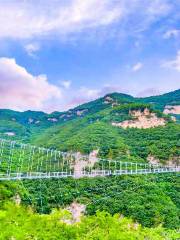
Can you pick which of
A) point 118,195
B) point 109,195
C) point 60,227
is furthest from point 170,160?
point 60,227

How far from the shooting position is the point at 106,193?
75938 millimetres

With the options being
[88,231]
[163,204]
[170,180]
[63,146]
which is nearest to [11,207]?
[88,231]

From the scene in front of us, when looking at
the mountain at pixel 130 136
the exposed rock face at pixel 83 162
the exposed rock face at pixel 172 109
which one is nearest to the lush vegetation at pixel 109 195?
the mountain at pixel 130 136

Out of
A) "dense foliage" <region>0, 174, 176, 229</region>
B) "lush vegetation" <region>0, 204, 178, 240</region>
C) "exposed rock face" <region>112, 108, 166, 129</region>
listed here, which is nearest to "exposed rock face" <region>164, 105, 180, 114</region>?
"exposed rock face" <region>112, 108, 166, 129</region>

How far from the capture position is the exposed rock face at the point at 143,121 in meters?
111

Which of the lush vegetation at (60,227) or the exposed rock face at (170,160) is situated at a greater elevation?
the exposed rock face at (170,160)

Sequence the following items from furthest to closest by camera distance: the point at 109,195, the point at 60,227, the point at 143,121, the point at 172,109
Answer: the point at 172,109 < the point at 143,121 < the point at 109,195 < the point at 60,227

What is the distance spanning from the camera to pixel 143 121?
4498 inches

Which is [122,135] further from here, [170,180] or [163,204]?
[163,204]

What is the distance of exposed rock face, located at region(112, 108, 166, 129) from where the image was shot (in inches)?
4373

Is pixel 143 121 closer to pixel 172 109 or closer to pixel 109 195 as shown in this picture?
pixel 109 195

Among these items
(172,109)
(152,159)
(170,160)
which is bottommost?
(170,160)

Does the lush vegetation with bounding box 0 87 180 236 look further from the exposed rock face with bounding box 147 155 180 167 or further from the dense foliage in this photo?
the exposed rock face with bounding box 147 155 180 167

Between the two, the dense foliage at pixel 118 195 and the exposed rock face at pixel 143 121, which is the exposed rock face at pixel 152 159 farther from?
the exposed rock face at pixel 143 121
